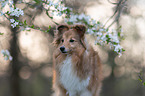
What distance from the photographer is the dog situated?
4.81 meters

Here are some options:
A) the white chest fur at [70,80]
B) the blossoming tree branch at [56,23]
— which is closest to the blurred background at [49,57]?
the blossoming tree branch at [56,23]

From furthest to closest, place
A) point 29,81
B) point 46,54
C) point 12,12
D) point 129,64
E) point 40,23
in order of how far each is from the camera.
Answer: point 29,81
point 129,64
point 46,54
point 40,23
point 12,12

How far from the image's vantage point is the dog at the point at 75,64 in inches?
189

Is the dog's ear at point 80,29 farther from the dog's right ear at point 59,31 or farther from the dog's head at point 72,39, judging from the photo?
the dog's right ear at point 59,31

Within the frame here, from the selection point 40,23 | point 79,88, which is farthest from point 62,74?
Answer: point 40,23

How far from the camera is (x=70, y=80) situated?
16.3ft

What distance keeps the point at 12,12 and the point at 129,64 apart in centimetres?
1142

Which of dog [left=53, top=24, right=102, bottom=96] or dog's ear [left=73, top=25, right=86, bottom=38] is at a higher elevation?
dog's ear [left=73, top=25, right=86, bottom=38]

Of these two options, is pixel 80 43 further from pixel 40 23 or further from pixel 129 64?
pixel 129 64

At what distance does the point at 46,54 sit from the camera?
12.8 meters

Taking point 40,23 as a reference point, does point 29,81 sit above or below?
below

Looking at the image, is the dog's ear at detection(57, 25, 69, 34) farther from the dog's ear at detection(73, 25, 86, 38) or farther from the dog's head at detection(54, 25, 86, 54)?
the dog's ear at detection(73, 25, 86, 38)

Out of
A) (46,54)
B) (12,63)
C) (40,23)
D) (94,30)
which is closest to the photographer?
(94,30)

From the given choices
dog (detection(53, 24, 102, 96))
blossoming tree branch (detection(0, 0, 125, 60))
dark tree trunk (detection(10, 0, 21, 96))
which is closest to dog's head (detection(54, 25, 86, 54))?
dog (detection(53, 24, 102, 96))
